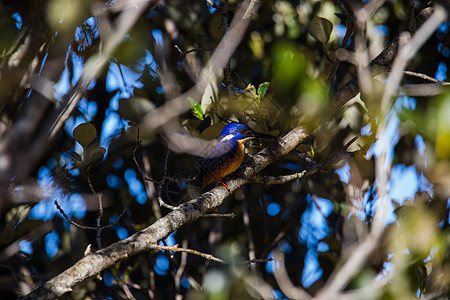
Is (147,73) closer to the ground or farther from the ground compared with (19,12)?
closer to the ground

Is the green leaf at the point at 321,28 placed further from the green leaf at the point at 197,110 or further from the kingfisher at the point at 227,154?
the green leaf at the point at 197,110

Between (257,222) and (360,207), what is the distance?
1.66 meters

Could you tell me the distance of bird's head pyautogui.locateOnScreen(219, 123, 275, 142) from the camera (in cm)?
336

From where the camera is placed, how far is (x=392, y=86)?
1645mm

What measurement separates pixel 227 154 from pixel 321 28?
1116 mm

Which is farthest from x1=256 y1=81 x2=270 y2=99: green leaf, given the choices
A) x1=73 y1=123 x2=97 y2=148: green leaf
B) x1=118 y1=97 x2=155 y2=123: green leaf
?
x1=73 y1=123 x2=97 y2=148: green leaf

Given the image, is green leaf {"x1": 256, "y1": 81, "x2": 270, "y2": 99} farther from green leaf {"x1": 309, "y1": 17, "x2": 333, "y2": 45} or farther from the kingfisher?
green leaf {"x1": 309, "y1": 17, "x2": 333, "y2": 45}

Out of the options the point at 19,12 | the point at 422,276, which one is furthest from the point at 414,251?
the point at 19,12

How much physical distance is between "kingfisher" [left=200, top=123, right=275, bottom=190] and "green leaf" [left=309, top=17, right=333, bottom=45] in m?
0.80

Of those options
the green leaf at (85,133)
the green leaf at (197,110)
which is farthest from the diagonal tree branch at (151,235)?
the green leaf at (85,133)

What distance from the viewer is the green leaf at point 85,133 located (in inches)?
104

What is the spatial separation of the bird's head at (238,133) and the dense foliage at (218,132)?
0.08 meters

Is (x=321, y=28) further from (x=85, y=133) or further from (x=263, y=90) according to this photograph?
(x=85, y=133)

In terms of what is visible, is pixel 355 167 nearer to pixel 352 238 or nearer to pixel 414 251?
pixel 352 238
